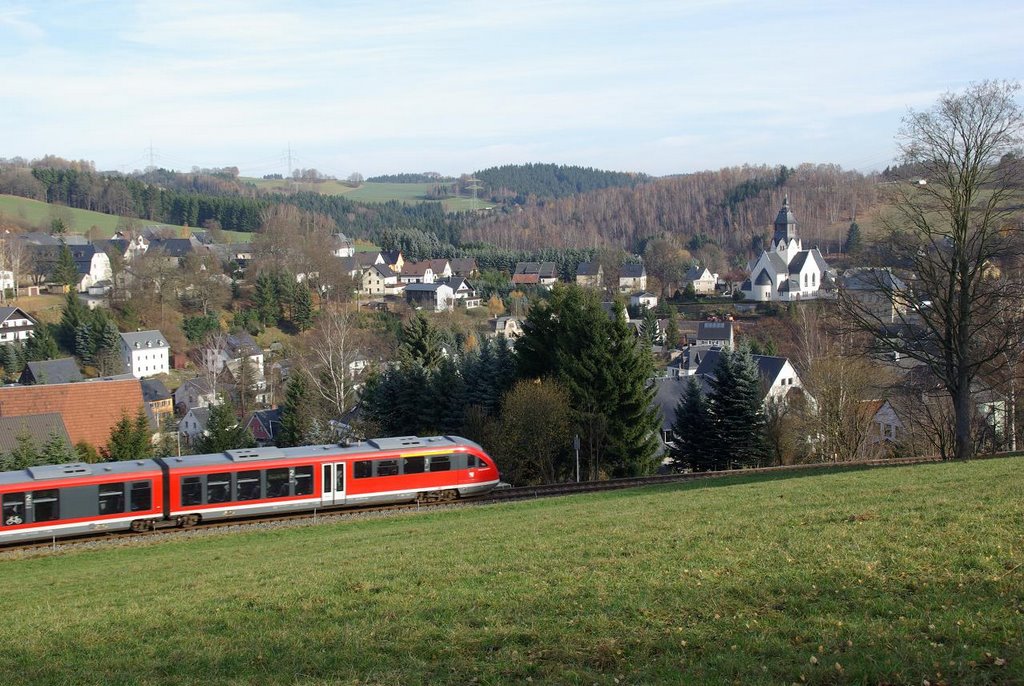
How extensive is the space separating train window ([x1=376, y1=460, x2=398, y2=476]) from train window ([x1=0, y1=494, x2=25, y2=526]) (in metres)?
8.62

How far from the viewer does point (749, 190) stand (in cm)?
17762

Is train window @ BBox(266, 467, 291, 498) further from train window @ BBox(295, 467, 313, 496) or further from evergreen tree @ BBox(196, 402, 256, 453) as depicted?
evergreen tree @ BBox(196, 402, 256, 453)

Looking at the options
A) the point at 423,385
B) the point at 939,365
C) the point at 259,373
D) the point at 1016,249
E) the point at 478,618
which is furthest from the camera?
the point at 259,373

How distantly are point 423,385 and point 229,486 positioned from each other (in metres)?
17.4

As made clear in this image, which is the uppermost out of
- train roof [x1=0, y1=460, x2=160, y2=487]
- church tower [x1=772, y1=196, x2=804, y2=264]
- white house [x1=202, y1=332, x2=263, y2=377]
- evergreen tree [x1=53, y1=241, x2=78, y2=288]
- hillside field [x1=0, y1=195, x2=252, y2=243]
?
hillside field [x1=0, y1=195, x2=252, y2=243]

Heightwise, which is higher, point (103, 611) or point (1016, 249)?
point (1016, 249)

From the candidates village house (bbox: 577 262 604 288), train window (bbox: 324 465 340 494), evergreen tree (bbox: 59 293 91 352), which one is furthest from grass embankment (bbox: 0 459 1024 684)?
village house (bbox: 577 262 604 288)

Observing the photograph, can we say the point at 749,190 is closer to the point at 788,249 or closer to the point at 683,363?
the point at 788,249

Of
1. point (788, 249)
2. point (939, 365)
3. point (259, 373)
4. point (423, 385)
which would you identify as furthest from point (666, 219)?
point (939, 365)

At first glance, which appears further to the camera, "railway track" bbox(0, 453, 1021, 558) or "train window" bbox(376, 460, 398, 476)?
"train window" bbox(376, 460, 398, 476)

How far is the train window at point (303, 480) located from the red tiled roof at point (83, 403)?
1887cm

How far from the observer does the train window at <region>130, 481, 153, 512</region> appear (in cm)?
2089

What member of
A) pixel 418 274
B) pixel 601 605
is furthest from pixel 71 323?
pixel 601 605

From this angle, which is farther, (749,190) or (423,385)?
(749,190)
